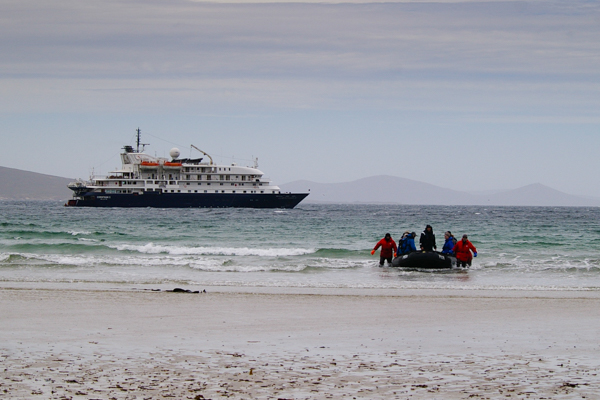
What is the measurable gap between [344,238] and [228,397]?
89.7ft

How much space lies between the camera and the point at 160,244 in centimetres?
2752

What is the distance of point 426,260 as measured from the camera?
59.8 feet

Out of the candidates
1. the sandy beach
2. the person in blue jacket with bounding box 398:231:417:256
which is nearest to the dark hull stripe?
the person in blue jacket with bounding box 398:231:417:256

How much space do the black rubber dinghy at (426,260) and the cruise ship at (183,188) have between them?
65.0 meters

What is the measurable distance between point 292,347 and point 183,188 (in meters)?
79.0

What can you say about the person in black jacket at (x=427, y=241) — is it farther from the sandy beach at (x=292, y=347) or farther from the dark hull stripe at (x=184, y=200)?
the dark hull stripe at (x=184, y=200)

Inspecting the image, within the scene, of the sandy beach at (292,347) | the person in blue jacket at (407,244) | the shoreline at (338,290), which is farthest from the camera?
the person in blue jacket at (407,244)

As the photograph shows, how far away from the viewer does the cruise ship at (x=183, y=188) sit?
8326 cm

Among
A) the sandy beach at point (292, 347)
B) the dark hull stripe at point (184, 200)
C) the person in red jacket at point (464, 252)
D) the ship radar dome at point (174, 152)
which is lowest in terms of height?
the sandy beach at point (292, 347)

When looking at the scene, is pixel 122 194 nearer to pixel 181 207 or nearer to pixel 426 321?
pixel 181 207

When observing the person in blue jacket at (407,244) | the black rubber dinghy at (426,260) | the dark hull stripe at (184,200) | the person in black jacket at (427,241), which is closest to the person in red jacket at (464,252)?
the black rubber dinghy at (426,260)

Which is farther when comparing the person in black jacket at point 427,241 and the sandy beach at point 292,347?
the person in black jacket at point 427,241

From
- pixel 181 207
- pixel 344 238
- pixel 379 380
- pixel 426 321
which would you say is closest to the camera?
pixel 379 380

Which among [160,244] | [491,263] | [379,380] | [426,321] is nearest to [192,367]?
[379,380]
